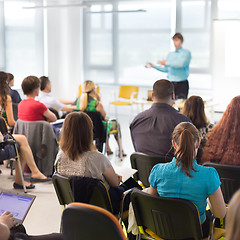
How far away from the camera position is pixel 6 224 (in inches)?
97.4

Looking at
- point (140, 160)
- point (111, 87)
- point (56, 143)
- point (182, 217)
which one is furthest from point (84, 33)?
point (182, 217)

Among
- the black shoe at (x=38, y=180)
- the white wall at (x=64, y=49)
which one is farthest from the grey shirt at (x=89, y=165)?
the white wall at (x=64, y=49)

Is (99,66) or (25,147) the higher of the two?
(99,66)

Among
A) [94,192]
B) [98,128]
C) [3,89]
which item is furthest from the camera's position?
[98,128]

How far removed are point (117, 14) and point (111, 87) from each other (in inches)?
71.7

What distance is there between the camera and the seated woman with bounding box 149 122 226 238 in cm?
253

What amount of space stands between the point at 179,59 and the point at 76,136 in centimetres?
489

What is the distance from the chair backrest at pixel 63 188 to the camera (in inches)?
117

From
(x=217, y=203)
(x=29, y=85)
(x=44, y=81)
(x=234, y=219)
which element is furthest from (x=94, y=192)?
(x=44, y=81)

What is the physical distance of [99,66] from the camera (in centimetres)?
1138

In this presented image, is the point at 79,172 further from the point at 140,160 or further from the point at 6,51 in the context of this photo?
the point at 6,51

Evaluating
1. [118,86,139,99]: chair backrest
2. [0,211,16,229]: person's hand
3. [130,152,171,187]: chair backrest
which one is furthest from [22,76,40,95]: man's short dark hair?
[118,86,139,99]: chair backrest

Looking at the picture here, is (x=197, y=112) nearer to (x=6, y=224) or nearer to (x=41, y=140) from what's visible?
(x=41, y=140)

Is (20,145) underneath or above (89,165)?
underneath
